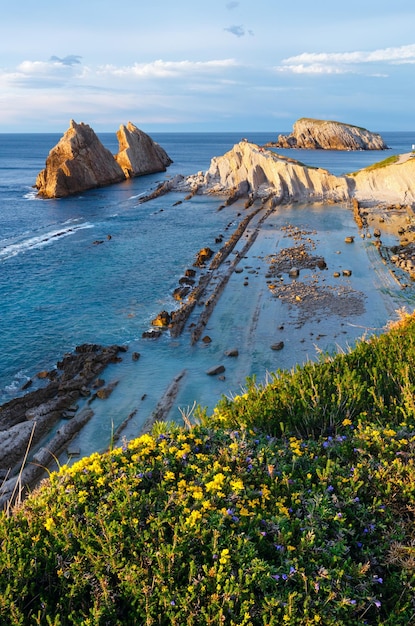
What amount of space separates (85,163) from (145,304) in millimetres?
67625

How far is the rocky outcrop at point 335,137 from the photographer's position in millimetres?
187000

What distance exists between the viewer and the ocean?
72.0ft

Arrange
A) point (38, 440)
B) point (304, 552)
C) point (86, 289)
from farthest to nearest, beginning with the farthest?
point (86, 289) → point (38, 440) → point (304, 552)

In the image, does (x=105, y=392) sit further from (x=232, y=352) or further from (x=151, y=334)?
(x=232, y=352)

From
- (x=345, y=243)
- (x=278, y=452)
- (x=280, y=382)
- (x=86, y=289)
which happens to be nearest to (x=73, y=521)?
(x=278, y=452)

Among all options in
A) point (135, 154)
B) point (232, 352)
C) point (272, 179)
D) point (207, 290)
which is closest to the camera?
point (232, 352)

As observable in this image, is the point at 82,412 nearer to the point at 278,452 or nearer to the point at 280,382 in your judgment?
the point at 280,382

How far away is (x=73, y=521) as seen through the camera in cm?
554

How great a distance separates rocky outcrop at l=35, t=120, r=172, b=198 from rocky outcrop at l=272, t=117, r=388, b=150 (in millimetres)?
104758

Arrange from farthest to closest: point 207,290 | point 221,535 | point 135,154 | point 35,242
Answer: point 135,154 < point 35,242 < point 207,290 < point 221,535

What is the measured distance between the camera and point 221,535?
17.7ft

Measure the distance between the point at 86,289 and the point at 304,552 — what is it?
32.1 meters

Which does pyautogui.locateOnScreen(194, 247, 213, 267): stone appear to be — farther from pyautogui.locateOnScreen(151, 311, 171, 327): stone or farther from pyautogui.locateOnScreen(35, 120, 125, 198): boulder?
pyautogui.locateOnScreen(35, 120, 125, 198): boulder

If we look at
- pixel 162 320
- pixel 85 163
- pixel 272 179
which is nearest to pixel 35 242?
pixel 162 320
